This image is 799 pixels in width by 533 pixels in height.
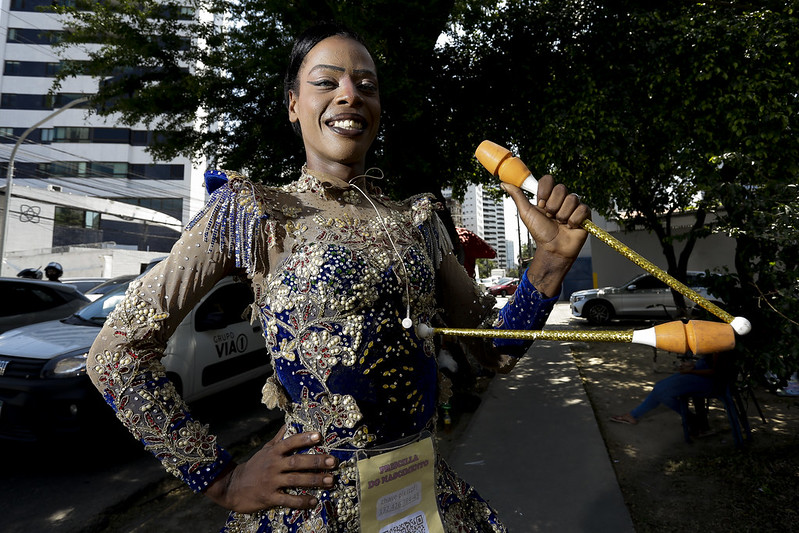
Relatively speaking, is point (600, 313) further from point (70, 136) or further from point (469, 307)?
point (70, 136)

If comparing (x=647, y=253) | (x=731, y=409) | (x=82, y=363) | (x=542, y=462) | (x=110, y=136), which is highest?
(x=110, y=136)

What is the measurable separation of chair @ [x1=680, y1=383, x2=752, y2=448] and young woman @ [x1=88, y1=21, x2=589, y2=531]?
4484 millimetres

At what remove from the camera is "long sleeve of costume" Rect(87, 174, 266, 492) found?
1.00m

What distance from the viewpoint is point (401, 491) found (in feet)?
3.67

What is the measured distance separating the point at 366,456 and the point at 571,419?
17.4 feet

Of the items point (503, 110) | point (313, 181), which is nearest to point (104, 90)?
point (503, 110)

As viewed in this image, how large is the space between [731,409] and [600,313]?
34.9 ft

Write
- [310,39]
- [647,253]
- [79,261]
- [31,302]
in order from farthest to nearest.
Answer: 1. [79,261]
2. [647,253]
3. [31,302]
4. [310,39]

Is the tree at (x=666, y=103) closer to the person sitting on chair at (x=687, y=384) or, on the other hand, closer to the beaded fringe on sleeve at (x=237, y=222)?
the person sitting on chair at (x=687, y=384)

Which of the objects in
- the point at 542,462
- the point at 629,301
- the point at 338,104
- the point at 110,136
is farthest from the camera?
the point at 110,136

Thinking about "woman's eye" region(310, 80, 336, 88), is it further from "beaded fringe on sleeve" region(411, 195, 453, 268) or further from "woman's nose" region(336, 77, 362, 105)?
"beaded fringe on sleeve" region(411, 195, 453, 268)

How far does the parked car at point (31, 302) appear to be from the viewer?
6283mm

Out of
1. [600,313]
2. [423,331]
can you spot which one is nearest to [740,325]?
[423,331]

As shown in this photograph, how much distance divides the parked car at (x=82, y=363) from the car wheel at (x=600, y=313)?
38.3ft
